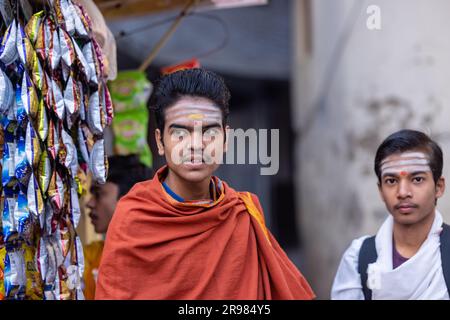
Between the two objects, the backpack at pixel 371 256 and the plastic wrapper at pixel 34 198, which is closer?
the plastic wrapper at pixel 34 198

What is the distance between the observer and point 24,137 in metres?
2.71

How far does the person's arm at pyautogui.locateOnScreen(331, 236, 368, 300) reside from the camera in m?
3.00

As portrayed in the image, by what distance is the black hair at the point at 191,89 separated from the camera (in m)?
2.51

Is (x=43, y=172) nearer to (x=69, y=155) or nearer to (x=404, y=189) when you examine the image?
(x=69, y=155)

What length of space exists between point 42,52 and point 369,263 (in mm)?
1565

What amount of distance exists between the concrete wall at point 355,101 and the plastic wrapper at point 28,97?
2138mm

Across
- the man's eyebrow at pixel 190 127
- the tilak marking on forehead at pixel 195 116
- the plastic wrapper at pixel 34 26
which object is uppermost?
the plastic wrapper at pixel 34 26

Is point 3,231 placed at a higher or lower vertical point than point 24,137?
lower

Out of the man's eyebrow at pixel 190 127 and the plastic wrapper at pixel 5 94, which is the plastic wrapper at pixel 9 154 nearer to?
the plastic wrapper at pixel 5 94

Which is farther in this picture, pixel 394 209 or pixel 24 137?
pixel 394 209

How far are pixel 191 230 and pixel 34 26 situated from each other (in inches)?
40.1

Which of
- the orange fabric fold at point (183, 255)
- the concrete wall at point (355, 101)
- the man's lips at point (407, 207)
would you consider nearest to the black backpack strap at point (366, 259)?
the man's lips at point (407, 207)
